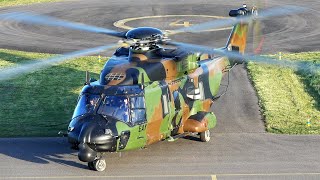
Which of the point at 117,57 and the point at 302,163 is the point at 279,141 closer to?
the point at 302,163

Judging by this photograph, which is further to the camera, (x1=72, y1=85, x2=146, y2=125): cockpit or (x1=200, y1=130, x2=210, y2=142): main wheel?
(x1=200, y1=130, x2=210, y2=142): main wheel

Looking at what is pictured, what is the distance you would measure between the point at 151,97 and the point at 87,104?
7.78 ft

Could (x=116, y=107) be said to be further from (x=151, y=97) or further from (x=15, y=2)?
(x=15, y=2)

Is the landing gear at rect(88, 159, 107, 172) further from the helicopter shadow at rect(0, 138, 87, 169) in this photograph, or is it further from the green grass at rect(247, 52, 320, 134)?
the green grass at rect(247, 52, 320, 134)

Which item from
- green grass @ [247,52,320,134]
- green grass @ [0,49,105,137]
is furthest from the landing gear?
green grass @ [247,52,320,134]

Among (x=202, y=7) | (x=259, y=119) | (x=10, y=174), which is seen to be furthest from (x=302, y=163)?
(x=202, y=7)

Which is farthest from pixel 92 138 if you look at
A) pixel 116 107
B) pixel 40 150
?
pixel 40 150

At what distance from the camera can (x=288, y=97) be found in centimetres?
A: 3547

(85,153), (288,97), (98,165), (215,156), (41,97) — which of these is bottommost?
(288,97)

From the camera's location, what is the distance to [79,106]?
2598 cm

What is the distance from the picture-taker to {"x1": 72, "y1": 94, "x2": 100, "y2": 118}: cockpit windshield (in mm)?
25656

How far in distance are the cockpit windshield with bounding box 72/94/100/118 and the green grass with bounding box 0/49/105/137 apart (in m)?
4.73

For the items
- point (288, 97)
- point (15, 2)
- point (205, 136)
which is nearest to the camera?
point (205, 136)

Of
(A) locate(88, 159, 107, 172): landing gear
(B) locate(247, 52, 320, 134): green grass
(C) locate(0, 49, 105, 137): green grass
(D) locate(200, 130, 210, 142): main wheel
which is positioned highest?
(A) locate(88, 159, 107, 172): landing gear
